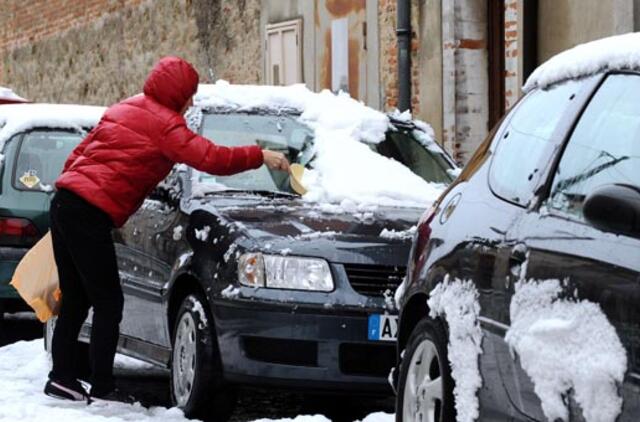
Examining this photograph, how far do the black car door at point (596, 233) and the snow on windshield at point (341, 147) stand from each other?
10.8 ft

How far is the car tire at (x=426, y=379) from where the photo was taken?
19.6 ft

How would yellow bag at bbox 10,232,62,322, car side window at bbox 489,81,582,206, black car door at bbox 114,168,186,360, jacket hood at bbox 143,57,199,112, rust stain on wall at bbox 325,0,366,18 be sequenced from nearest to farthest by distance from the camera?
car side window at bbox 489,81,582,206 → jacket hood at bbox 143,57,199,112 → black car door at bbox 114,168,186,360 → yellow bag at bbox 10,232,62,322 → rust stain on wall at bbox 325,0,366,18

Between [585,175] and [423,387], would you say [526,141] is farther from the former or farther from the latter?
[423,387]

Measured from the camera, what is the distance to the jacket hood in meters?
8.62

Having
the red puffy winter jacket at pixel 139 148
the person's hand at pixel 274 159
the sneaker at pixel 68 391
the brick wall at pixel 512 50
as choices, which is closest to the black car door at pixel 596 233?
the person's hand at pixel 274 159

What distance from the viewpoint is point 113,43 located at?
27859mm

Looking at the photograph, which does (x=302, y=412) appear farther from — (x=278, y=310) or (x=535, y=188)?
(x=535, y=188)

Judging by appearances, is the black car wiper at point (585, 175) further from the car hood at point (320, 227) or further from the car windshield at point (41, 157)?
the car windshield at point (41, 157)

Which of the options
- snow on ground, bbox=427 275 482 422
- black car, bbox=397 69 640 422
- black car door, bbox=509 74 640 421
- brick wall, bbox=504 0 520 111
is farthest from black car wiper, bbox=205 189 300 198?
brick wall, bbox=504 0 520 111

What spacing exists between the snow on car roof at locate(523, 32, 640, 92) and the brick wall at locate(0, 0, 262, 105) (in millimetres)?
16235

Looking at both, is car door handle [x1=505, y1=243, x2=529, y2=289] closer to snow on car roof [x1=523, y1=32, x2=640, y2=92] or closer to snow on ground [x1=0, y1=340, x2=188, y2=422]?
snow on car roof [x1=523, y1=32, x2=640, y2=92]

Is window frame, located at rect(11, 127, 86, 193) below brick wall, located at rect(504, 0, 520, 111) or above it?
below

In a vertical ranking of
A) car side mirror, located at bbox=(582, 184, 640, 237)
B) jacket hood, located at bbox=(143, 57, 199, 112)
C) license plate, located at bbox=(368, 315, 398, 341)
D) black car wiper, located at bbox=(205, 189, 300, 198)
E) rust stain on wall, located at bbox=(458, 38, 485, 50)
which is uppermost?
jacket hood, located at bbox=(143, 57, 199, 112)

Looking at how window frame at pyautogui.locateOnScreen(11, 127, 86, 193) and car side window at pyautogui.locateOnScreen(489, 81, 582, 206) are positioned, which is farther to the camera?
window frame at pyautogui.locateOnScreen(11, 127, 86, 193)
